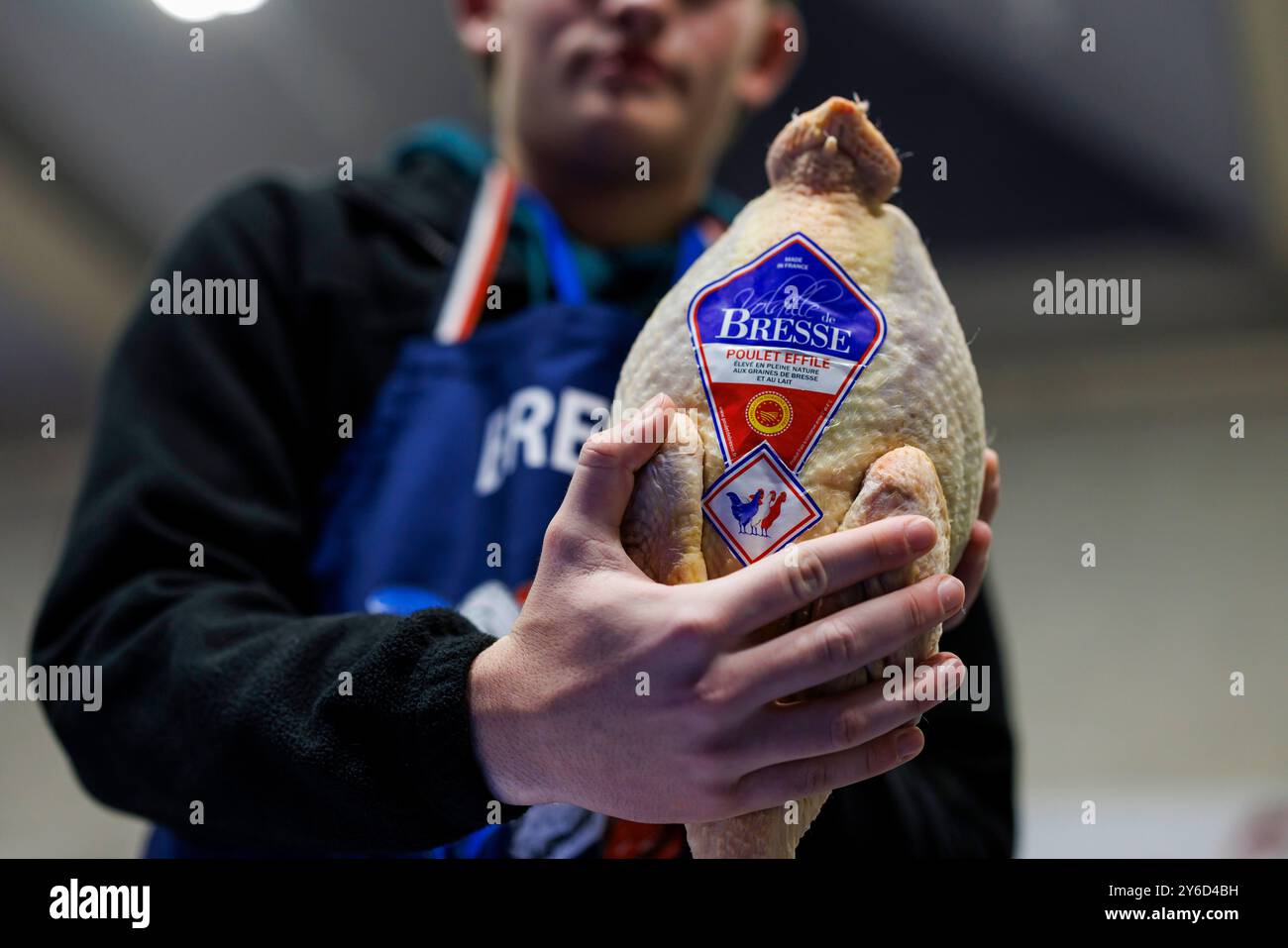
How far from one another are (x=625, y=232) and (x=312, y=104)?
1.48 m

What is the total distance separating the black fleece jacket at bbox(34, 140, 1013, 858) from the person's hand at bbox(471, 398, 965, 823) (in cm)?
7

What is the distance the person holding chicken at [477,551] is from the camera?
498 millimetres

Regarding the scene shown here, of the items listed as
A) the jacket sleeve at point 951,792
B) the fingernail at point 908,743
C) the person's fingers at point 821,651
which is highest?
the person's fingers at point 821,651

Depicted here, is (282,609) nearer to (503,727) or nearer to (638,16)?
(503,727)

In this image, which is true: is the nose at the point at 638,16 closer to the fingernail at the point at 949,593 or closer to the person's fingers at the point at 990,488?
the person's fingers at the point at 990,488

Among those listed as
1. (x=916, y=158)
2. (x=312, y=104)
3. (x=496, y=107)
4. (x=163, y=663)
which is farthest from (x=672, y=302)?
(x=312, y=104)

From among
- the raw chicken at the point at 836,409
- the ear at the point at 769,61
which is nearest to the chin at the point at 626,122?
the ear at the point at 769,61

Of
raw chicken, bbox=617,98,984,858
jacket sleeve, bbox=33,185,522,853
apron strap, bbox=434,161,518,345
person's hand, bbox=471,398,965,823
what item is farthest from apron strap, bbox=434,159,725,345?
person's hand, bbox=471,398,965,823

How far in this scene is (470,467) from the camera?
93cm

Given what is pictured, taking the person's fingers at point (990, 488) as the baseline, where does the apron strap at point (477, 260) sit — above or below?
above

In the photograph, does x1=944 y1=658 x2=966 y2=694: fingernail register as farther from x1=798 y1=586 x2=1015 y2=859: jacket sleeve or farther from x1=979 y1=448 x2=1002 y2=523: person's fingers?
x1=798 y1=586 x2=1015 y2=859: jacket sleeve

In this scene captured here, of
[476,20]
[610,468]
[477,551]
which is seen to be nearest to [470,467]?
[477,551]

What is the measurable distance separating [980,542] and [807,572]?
18 cm

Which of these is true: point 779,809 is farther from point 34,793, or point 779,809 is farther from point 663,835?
point 34,793
